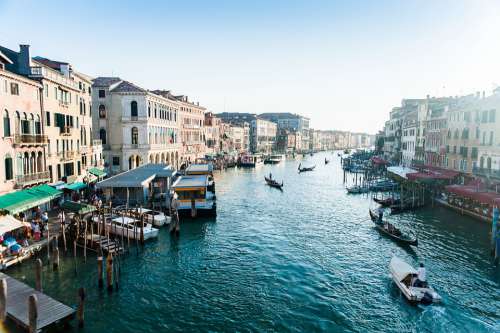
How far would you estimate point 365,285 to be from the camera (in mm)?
19875

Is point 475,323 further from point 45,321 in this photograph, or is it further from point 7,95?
point 7,95

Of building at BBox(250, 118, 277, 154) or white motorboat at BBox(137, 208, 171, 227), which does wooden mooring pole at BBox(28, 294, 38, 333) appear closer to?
white motorboat at BBox(137, 208, 171, 227)

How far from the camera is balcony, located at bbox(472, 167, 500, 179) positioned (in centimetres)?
3666

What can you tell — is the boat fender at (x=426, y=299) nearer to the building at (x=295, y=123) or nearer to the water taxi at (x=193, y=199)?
the water taxi at (x=193, y=199)

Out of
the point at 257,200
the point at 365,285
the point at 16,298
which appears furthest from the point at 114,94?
the point at 365,285

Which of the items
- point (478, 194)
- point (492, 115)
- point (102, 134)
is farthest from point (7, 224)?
point (492, 115)

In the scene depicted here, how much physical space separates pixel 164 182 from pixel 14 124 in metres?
17.8

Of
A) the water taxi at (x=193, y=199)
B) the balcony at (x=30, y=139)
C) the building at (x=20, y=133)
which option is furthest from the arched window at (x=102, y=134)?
the water taxi at (x=193, y=199)

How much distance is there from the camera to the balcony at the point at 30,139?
25809mm

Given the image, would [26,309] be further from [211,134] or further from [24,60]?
[211,134]

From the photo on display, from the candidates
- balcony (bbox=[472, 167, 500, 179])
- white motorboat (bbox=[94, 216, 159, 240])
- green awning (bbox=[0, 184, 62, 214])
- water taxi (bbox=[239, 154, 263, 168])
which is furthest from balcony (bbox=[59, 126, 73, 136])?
water taxi (bbox=[239, 154, 263, 168])

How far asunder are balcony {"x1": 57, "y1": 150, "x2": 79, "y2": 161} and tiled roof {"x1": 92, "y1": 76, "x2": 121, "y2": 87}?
18.4 metres

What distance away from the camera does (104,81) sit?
170ft

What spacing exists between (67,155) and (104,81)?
21.8 meters
